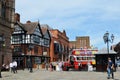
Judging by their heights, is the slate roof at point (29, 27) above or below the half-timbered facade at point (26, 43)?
above

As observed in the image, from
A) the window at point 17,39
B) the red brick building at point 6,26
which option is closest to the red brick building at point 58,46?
the window at point 17,39

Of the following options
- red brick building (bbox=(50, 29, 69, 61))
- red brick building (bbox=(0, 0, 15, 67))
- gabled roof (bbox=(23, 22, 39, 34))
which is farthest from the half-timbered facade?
red brick building (bbox=(0, 0, 15, 67))

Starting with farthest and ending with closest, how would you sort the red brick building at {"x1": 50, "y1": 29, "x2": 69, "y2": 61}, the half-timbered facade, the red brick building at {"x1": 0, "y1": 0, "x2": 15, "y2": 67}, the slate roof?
1. the red brick building at {"x1": 50, "y1": 29, "x2": 69, "y2": 61}
2. the slate roof
3. the half-timbered facade
4. the red brick building at {"x1": 0, "y1": 0, "x2": 15, "y2": 67}

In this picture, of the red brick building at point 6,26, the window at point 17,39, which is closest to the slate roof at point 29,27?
the window at point 17,39

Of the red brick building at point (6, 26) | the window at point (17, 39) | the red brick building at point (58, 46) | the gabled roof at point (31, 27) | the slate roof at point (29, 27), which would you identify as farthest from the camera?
the red brick building at point (58, 46)

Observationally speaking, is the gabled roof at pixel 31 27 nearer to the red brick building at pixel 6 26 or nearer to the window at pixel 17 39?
the window at pixel 17 39

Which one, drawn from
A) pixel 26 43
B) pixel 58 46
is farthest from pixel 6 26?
pixel 58 46

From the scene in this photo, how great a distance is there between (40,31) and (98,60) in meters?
35.2

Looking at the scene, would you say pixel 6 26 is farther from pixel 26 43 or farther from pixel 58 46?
pixel 58 46

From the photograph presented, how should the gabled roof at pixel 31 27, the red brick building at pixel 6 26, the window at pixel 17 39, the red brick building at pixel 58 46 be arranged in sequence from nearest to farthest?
the red brick building at pixel 6 26, the window at pixel 17 39, the gabled roof at pixel 31 27, the red brick building at pixel 58 46

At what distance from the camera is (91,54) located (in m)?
50.7

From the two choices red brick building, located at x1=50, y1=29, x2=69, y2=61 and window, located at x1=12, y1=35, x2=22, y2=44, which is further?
red brick building, located at x1=50, y1=29, x2=69, y2=61

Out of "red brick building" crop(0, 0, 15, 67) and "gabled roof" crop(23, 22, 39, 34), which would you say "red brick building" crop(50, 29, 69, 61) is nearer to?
"gabled roof" crop(23, 22, 39, 34)

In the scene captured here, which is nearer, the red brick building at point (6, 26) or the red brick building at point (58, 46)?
the red brick building at point (6, 26)
